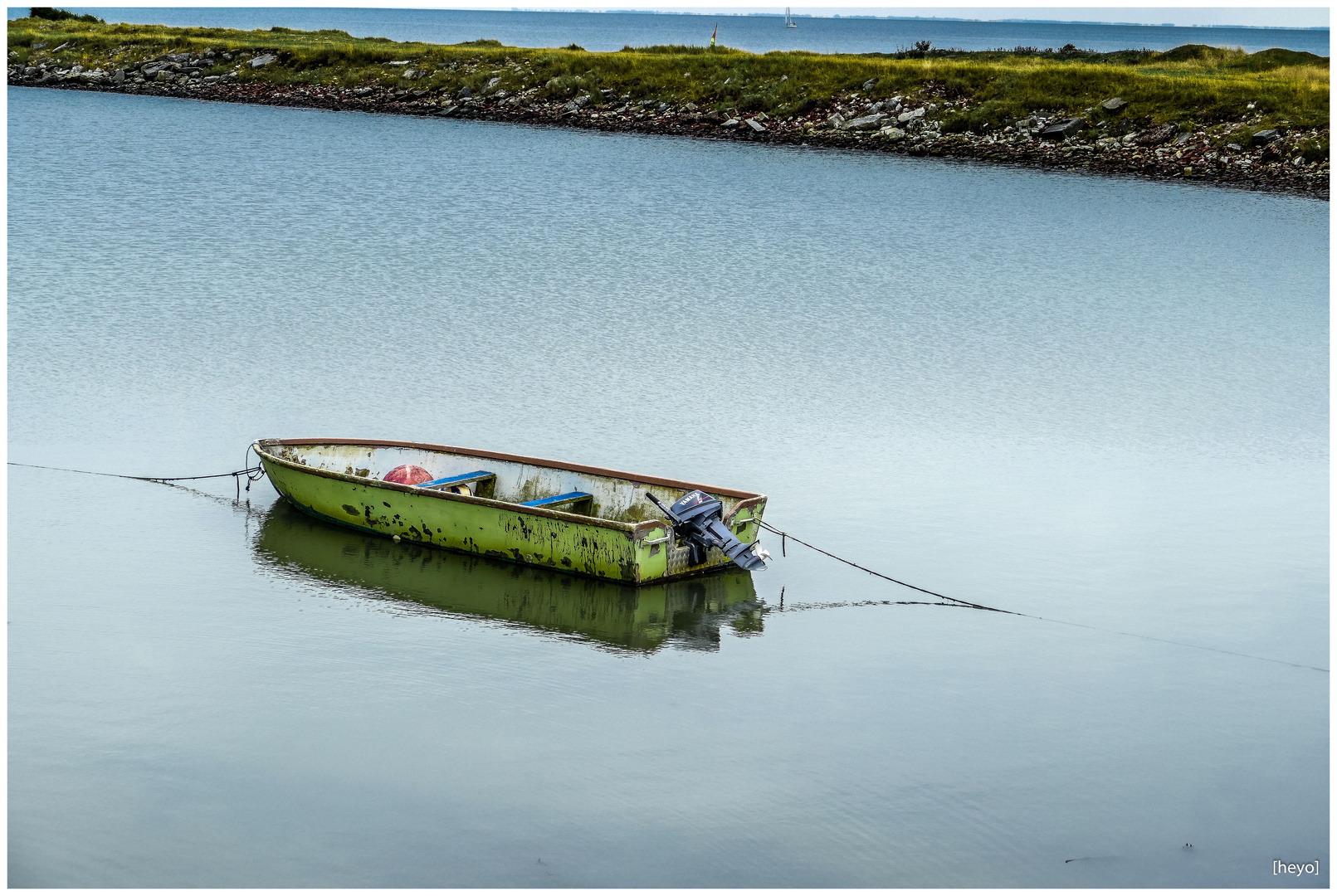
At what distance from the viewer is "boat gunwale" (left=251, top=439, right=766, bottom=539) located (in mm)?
11781

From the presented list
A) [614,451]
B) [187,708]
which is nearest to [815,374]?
[614,451]

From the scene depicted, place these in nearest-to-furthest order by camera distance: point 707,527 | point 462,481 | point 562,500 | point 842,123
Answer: point 707,527 < point 562,500 < point 462,481 < point 842,123

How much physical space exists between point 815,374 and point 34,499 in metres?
10.4

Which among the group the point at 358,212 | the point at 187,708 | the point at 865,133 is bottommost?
the point at 187,708

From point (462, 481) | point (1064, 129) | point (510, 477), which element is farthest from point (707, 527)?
point (1064, 129)

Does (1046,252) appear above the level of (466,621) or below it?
above

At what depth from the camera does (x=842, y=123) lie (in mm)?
46031

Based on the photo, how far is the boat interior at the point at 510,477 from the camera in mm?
12812

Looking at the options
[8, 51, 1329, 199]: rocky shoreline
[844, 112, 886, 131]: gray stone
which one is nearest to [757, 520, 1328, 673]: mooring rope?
[8, 51, 1329, 199]: rocky shoreline

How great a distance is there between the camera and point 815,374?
19.7 m

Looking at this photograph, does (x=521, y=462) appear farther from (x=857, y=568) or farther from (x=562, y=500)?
(x=857, y=568)

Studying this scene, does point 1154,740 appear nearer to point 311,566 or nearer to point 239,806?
point 239,806

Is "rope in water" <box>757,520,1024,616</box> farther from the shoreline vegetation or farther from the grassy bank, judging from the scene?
the grassy bank

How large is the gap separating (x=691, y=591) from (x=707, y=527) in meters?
0.62
